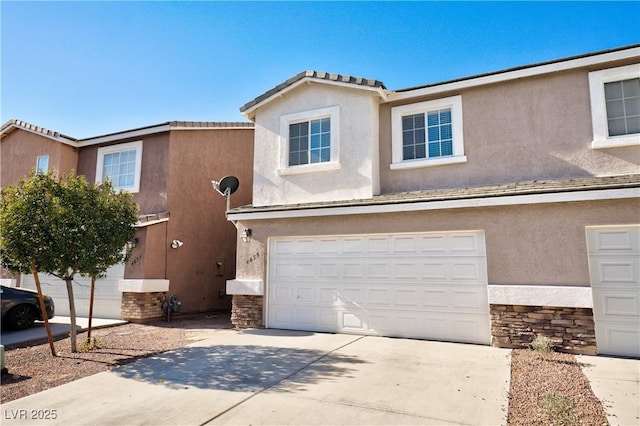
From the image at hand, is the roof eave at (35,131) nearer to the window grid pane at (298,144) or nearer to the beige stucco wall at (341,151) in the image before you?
the beige stucco wall at (341,151)

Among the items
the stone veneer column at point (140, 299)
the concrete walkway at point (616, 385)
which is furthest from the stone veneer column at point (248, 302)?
the concrete walkway at point (616, 385)

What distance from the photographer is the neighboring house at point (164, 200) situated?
12789 mm

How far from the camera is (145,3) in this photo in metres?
9.31

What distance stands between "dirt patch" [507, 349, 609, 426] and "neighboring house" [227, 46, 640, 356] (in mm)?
1085

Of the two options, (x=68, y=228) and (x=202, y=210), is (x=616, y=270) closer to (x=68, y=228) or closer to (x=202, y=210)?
(x=68, y=228)

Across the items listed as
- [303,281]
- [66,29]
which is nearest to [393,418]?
[303,281]

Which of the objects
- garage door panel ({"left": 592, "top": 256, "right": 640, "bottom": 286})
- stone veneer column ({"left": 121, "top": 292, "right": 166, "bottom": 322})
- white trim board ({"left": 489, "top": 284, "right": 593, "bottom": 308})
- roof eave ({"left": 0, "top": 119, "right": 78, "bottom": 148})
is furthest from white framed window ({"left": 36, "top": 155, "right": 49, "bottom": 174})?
garage door panel ({"left": 592, "top": 256, "right": 640, "bottom": 286})

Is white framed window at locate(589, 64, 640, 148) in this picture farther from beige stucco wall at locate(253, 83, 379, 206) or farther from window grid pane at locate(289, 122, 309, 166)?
window grid pane at locate(289, 122, 309, 166)

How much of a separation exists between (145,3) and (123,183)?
744 cm

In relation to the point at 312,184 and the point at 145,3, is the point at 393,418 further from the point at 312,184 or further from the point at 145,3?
the point at 145,3

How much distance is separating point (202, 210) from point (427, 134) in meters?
8.64

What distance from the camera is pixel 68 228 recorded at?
25.6ft

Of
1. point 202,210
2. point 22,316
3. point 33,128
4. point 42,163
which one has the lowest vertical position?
point 22,316

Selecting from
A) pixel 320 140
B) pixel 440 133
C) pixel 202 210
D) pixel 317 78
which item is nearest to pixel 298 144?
pixel 320 140
